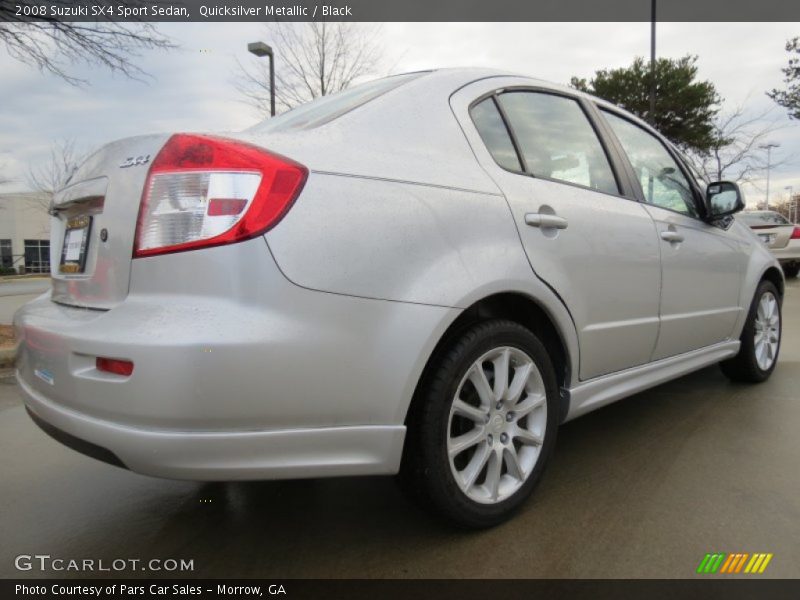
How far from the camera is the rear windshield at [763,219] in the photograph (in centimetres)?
1346

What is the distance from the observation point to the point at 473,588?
5.86ft

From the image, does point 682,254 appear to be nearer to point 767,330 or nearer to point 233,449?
point 767,330

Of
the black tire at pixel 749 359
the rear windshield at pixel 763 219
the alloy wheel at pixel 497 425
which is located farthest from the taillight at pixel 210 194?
the rear windshield at pixel 763 219

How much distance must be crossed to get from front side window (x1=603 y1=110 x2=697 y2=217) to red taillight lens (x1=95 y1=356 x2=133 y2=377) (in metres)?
2.56

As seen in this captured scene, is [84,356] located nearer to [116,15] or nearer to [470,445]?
[470,445]

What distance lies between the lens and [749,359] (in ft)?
13.4

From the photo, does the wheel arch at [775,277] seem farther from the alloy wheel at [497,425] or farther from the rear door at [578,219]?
the alloy wheel at [497,425]

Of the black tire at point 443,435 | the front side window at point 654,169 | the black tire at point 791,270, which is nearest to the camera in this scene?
the black tire at point 443,435

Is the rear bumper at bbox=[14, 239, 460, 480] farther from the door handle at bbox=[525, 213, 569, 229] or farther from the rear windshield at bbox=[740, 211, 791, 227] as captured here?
the rear windshield at bbox=[740, 211, 791, 227]

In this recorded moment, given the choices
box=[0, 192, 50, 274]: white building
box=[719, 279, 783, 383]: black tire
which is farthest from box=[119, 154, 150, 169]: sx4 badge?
box=[0, 192, 50, 274]: white building

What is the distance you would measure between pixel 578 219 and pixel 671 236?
0.87 m

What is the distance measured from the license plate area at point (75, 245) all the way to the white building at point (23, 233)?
53.3 meters

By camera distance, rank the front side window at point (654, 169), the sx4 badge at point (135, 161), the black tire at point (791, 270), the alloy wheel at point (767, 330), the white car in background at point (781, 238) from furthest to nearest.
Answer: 1. the black tire at point (791, 270)
2. the white car in background at point (781, 238)
3. the alloy wheel at point (767, 330)
4. the front side window at point (654, 169)
5. the sx4 badge at point (135, 161)

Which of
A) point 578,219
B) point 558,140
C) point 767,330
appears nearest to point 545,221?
point 578,219
